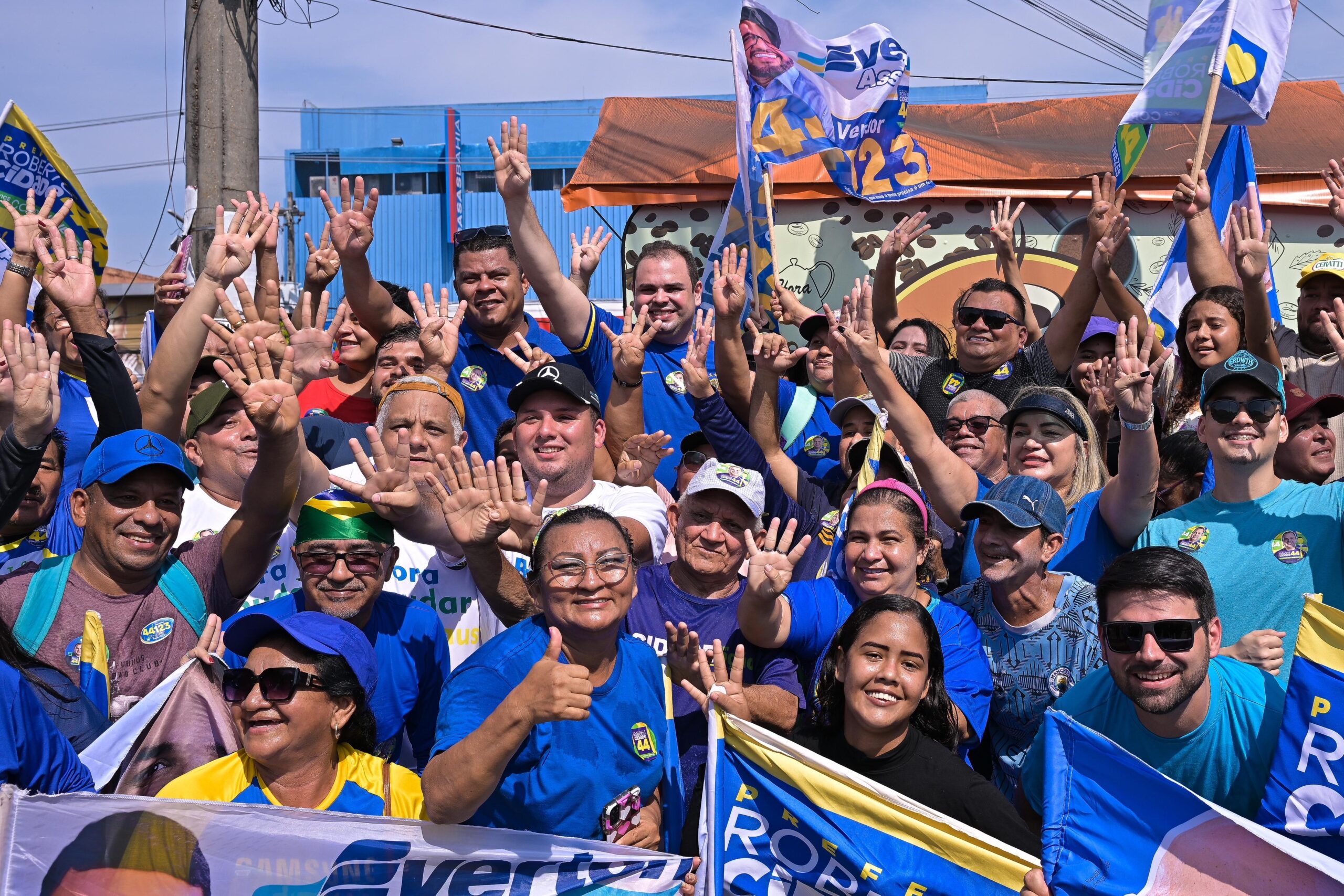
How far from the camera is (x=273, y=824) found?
3.23 m

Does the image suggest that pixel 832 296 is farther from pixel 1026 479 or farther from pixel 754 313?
pixel 1026 479

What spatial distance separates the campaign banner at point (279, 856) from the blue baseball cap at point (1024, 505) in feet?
5.37

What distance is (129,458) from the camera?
4.02 metres

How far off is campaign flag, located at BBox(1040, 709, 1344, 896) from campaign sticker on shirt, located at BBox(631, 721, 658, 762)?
3.66 ft

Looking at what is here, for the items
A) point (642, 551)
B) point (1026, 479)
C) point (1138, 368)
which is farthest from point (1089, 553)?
point (642, 551)

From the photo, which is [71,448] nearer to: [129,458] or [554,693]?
[129,458]

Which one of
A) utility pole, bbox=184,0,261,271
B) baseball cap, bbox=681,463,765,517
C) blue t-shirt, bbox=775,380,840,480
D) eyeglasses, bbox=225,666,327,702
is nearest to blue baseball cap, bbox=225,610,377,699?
eyeglasses, bbox=225,666,327,702

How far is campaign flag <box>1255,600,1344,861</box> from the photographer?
3055mm

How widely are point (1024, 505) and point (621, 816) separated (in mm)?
1796

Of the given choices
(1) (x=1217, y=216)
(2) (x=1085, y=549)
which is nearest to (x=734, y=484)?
(2) (x=1085, y=549)

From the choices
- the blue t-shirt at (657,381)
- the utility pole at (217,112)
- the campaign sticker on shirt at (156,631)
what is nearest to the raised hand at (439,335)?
the blue t-shirt at (657,381)

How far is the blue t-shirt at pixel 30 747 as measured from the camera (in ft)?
9.78

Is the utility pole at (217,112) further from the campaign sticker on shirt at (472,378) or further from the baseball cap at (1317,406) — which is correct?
the baseball cap at (1317,406)

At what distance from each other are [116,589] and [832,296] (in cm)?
654
